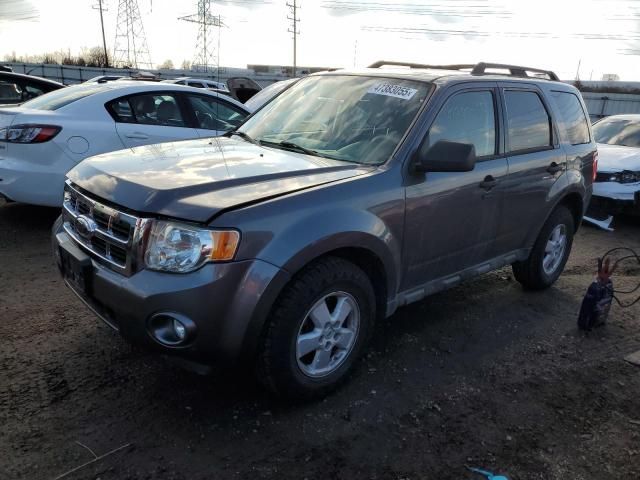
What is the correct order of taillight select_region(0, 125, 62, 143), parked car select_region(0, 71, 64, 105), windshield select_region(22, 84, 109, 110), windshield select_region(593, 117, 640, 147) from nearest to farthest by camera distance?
taillight select_region(0, 125, 62, 143) → windshield select_region(22, 84, 109, 110) → parked car select_region(0, 71, 64, 105) → windshield select_region(593, 117, 640, 147)

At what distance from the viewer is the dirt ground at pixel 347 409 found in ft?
8.24

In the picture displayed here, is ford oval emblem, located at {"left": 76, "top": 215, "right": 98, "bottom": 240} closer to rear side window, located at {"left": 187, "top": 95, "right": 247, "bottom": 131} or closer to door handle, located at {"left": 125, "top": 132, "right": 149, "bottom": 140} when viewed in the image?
door handle, located at {"left": 125, "top": 132, "right": 149, "bottom": 140}

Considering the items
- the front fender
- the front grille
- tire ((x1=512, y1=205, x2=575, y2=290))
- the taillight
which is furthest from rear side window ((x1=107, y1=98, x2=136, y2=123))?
tire ((x1=512, y1=205, x2=575, y2=290))

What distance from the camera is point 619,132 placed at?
29.3 ft

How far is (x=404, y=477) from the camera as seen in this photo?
2469 millimetres

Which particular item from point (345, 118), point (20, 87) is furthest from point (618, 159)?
point (20, 87)

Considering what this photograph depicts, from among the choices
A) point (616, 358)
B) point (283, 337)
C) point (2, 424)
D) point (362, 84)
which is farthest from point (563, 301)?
point (2, 424)

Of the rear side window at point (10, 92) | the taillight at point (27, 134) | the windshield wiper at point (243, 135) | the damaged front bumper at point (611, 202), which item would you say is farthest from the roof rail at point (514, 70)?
the rear side window at point (10, 92)

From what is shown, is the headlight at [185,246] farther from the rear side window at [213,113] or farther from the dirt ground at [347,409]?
the rear side window at [213,113]

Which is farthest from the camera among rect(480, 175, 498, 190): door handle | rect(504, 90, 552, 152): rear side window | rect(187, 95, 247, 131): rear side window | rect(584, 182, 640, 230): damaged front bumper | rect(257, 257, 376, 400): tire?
rect(584, 182, 640, 230): damaged front bumper

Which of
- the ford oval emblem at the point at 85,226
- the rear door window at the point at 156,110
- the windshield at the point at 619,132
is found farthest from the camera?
the windshield at the point at 619,132

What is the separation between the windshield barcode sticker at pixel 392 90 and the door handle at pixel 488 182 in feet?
2.57

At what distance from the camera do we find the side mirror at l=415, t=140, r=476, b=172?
307 cm

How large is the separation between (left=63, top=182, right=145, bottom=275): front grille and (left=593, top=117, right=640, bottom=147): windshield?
28.0 feet
